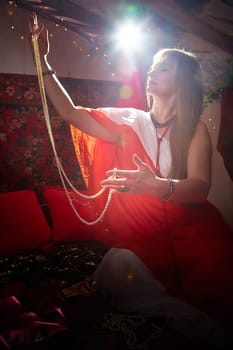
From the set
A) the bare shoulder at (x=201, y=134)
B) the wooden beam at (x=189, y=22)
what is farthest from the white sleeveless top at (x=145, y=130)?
the wooden beam at (x=189, y=22)

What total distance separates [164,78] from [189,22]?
51 centimetres

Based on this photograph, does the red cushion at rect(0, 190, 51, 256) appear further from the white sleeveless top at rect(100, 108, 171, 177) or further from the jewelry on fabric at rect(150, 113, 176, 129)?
the jewelry on fabric at rect(150, 113, 176, 129)

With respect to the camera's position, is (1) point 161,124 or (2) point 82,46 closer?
(1) point 161,124

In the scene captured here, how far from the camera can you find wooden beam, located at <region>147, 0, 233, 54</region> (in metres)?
1.71

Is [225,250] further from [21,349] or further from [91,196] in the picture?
[21,349]

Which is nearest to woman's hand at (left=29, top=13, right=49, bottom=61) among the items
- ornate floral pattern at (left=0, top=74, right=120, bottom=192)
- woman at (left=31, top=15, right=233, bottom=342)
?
woman at (left=31, top=15, right=233, bottom=342)

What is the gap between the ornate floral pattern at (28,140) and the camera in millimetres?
2145

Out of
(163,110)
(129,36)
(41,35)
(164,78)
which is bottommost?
(163,110)

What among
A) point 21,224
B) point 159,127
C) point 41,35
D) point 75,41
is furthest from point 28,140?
point 159,127

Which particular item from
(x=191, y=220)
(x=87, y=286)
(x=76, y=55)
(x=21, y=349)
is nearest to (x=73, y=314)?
(x=87, y=286)

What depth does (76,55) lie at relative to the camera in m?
2.25

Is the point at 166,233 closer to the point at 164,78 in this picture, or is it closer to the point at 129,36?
the point at 164,78

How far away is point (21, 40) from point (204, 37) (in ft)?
3.53

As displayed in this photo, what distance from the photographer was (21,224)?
192cm
